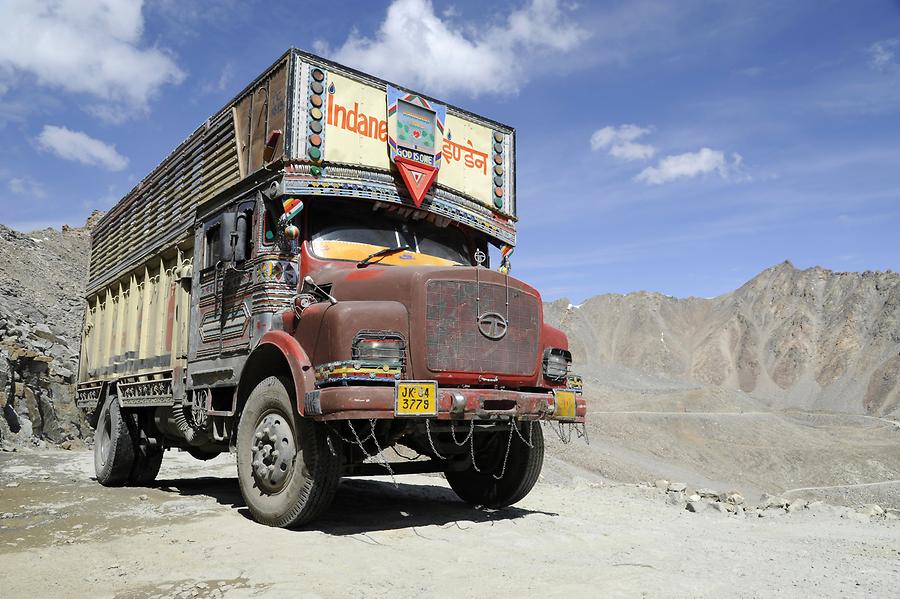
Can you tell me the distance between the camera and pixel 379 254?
263 inches

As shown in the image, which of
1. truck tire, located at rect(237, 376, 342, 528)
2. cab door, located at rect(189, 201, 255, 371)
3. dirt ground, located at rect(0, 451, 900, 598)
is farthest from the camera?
cab door, located at rect(189, 201, 255, 371)

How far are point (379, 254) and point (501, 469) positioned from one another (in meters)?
2.57

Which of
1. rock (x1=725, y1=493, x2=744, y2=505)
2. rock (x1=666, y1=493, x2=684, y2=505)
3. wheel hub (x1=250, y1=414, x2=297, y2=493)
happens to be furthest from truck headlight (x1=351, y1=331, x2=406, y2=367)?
rock (x1=725, y1=493, x2=744, y2=505)

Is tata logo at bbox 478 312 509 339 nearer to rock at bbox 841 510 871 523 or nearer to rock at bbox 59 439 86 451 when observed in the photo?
rock at bbox 841 510 871 523

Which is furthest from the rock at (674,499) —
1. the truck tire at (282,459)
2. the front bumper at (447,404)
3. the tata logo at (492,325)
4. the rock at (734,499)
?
the truck tire at (282,459)

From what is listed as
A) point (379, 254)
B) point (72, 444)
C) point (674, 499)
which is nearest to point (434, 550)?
point (379, 254)

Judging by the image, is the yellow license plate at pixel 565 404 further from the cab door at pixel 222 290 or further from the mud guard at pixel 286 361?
the cab door at pixel 222 290

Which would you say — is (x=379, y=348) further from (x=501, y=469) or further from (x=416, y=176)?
(x=501, y=469)

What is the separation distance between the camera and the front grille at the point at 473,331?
5582 millimetres

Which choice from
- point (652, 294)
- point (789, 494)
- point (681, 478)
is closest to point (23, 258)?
point (681, 478)

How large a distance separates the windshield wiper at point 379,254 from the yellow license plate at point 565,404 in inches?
79.5

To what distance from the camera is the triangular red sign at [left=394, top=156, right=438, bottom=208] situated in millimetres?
6969

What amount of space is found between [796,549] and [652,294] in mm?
96330

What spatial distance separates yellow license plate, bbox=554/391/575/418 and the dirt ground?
984 millimetres
